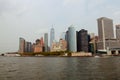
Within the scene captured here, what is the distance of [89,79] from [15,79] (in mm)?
17895

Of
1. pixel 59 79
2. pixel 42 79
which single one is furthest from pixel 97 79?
pixel 42 79

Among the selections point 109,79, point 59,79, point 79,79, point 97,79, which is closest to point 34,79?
point 59,79

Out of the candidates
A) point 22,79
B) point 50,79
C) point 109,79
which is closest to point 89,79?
point 109,79

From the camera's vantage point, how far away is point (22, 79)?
45969 millimetres

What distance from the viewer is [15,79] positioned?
4616 centimetres

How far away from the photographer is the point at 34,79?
46.1 m

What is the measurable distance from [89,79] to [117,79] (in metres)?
6.61

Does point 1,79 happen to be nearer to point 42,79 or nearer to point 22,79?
point 22,79

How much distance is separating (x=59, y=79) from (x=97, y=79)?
9.07m

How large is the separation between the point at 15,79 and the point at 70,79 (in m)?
13.3

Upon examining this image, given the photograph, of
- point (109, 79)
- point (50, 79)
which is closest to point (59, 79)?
point (50, 79)

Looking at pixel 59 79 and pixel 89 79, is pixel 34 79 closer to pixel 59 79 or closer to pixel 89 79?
pixel 59 79

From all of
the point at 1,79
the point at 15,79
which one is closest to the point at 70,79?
the point at 15,79

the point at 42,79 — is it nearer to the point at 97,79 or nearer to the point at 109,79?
the point at 97,79
